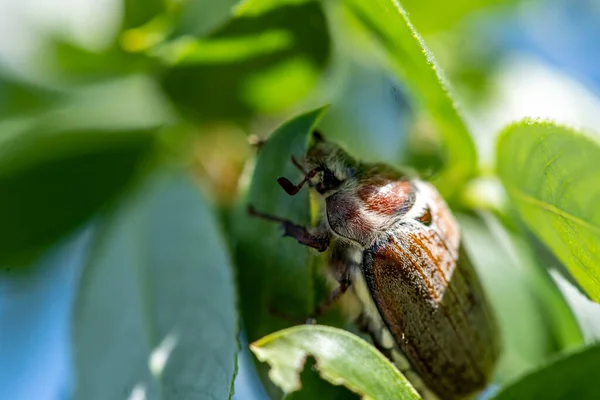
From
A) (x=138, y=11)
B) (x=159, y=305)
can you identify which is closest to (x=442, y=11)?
(x=138, y=11)

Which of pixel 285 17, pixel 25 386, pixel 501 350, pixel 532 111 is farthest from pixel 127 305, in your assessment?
pixel 532 111

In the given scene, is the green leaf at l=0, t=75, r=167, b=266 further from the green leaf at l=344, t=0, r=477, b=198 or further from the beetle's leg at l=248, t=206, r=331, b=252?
the green leaf at l=344, t=0, r=477, b=198

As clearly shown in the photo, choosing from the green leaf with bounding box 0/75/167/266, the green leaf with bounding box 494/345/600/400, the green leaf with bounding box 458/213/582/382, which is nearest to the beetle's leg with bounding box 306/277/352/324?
the green leaf with bounding box 458/213/582/382

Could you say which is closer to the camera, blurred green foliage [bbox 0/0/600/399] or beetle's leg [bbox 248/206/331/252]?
blurred green foliage [bbox 0/0/600/399]

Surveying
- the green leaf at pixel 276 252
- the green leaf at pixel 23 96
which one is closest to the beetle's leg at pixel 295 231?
the green leaf at pixel 276 252

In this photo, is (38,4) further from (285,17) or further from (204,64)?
(285,17)
